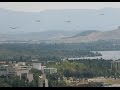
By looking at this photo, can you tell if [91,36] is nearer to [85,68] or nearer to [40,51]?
[85,68]

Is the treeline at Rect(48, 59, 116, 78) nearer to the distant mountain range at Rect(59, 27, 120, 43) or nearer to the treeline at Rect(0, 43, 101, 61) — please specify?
the treeline at Rect(0, 43, 101, 61)

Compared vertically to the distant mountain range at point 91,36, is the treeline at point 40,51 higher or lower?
lower

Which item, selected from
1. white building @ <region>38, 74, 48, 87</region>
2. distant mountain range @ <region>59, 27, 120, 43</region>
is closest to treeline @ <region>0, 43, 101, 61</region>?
distant mountain range @ <region>59, 27, 120, 43</region>

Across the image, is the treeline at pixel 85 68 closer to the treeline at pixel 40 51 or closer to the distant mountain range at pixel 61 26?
the treeline at pixel 40 51

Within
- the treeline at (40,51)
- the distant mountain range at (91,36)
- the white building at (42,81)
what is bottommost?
the white building at (42,81)

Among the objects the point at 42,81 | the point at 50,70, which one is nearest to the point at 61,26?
the point at 50,70

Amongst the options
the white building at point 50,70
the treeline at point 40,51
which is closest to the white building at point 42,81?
the white building at point 50,70

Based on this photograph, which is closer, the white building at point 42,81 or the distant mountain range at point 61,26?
the white building at point 42,81

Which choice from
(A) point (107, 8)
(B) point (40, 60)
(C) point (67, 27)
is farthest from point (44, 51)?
(A) point (107, 8)

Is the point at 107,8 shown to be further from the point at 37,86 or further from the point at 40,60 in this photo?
the point at 37,86
